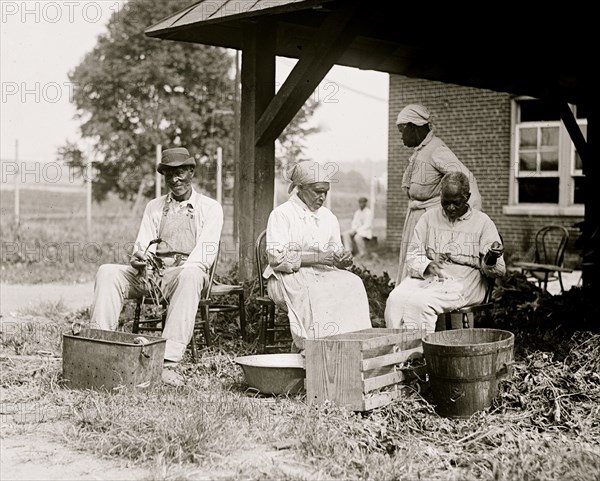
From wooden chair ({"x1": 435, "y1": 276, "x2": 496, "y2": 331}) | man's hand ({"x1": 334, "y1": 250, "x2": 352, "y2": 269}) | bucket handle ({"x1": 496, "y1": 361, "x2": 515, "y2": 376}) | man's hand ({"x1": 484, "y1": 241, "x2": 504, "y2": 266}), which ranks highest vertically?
man's hand ({"x1": 484, "y1": 241, "x2": 504, "y2": 266})

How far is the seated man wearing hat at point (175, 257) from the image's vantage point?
20.9ft

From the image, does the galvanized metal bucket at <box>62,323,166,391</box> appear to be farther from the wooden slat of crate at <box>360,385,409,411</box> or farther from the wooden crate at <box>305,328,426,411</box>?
the wooden slat of crate at <box>360,385,409,411</box>

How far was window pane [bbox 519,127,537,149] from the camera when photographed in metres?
16.6

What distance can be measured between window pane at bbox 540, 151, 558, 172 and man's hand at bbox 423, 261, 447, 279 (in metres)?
10.6

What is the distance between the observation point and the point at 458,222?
6656 mm

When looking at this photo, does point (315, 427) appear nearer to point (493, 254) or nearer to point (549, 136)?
point (493, 254)

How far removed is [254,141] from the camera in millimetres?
7902

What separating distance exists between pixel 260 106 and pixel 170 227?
5.43ft

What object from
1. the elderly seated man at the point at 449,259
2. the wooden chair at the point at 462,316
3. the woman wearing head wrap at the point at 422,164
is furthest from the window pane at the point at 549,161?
the wooden chair at the point at 462,316

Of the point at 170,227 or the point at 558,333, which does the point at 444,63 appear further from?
the point at 170,227

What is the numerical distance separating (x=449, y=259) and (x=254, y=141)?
231cm

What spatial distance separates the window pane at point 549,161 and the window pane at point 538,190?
0.20 meters

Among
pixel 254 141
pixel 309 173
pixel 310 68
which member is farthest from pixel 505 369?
pixel 254 141

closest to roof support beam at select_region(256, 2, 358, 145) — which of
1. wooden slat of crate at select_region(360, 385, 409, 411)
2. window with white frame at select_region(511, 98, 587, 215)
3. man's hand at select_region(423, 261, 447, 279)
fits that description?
man's hand at select_region(423, 261, 447, 279)
